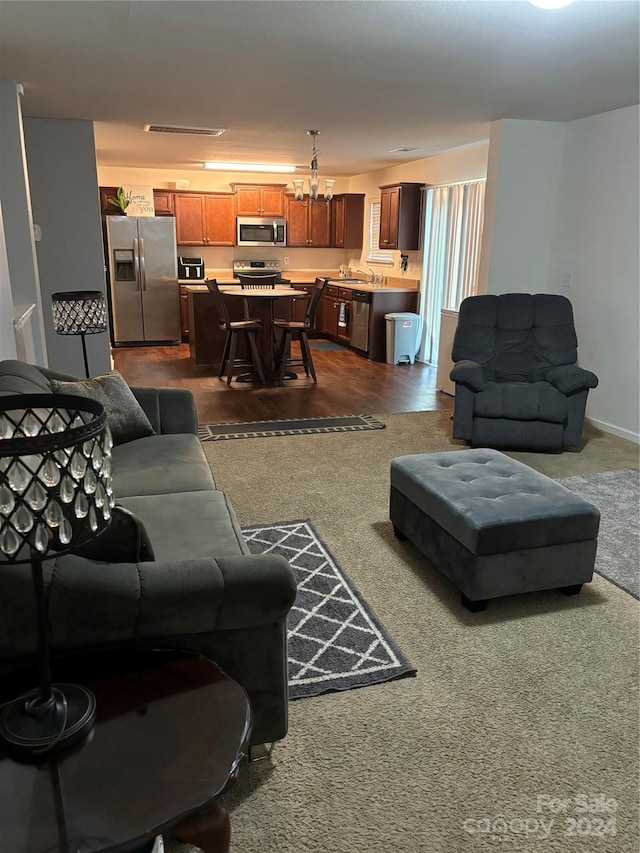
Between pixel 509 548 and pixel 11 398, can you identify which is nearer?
pixel 11 398

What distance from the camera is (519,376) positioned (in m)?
4.87

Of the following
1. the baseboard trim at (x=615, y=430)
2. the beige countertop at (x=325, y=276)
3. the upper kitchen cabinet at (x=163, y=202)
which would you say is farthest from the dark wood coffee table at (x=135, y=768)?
the upper kitchen cabinet at (x=163, y=202)

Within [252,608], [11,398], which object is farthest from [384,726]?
[11,398]

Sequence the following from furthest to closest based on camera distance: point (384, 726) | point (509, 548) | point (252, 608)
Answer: point (509, 548)
point (384, 726)
point (252, 608)

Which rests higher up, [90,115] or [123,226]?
[90,115]

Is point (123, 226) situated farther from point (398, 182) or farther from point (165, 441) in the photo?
point (165, 441)

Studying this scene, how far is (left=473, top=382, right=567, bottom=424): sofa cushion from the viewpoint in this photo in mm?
4438

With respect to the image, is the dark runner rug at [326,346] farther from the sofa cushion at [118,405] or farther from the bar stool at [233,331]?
the sofa cushion at [118,405]

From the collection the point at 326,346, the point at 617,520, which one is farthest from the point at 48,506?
the point at 326,346

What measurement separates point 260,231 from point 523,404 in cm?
620

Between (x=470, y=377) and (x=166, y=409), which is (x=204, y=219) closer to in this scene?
(x=470, y=377)

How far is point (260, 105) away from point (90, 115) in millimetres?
1593

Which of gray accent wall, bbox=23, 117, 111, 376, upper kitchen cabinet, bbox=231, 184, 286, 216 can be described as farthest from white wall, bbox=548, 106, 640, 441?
upper kitchen cabinet, bbox=231, 184, 286, 216

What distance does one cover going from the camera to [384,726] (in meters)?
1.96
